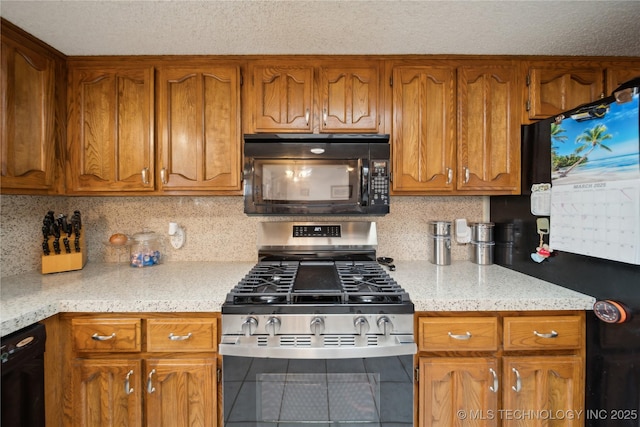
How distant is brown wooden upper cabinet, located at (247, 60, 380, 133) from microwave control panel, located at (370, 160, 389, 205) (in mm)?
200

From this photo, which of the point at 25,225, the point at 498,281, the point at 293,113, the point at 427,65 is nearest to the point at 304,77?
the point at 293,113

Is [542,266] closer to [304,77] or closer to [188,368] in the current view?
[304,77]

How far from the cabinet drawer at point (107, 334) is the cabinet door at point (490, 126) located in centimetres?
177

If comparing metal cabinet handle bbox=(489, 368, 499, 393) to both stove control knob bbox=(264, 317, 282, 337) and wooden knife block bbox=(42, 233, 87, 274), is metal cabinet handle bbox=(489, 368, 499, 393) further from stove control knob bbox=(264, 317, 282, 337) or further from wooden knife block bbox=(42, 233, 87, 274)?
wooden knife block bbox=(42, 233, 87, 274)

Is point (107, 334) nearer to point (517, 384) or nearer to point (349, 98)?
point (349, 98)

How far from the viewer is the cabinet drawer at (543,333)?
1223 mm

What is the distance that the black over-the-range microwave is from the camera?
5.17 feet

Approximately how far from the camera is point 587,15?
1291mm

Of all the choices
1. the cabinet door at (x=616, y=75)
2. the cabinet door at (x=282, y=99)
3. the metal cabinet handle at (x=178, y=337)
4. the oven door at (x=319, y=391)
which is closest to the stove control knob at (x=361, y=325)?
the oven door at (x=319, y=391)

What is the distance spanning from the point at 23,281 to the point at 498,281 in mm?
2424

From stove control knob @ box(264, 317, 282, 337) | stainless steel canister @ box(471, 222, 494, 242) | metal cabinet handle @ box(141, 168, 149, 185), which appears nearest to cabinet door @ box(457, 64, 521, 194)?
stainless steel canister @ box(471, 222, 494, 242)

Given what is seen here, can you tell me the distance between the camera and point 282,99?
1.62 metres

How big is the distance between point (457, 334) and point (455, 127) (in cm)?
109

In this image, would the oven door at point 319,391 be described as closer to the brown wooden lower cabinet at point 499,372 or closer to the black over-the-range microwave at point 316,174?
the brown wooden lower cabinet at point 499,372
